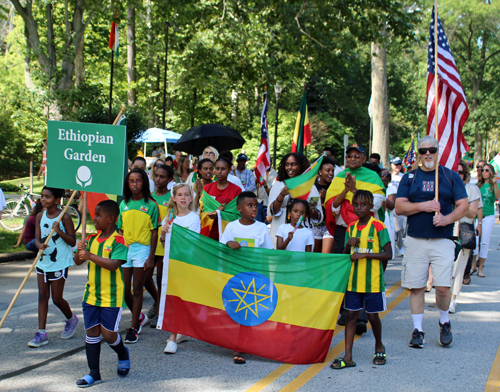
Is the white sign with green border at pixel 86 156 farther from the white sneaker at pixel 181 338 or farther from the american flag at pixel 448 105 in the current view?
the american flag at pixel 448 105

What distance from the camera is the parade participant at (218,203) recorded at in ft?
21.3

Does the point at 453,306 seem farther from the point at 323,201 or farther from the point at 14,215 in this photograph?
the point at 14,215

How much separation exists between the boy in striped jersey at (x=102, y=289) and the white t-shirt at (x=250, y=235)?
4.24ft

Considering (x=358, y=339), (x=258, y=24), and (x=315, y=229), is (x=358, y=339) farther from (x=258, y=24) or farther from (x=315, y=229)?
(x=258, y=24)

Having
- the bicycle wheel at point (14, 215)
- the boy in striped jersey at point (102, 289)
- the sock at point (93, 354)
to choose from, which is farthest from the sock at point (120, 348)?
the bicycle wheel at point (14, 215)

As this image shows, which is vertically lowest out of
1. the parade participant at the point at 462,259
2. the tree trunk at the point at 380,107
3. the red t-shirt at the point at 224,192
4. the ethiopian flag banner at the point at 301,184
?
the parade participant at the point at 462,259

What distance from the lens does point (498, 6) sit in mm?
45844

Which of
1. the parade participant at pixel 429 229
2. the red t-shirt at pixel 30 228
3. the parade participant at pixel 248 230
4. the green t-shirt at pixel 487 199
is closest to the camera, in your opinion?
the parade participant at pixel 248 230

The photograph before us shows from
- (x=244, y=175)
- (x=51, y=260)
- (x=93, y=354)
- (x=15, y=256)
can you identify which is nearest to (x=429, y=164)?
(x=93, y=354)

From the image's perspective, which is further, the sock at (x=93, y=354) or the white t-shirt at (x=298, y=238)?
the white t-shirt at (x=298, y=238)

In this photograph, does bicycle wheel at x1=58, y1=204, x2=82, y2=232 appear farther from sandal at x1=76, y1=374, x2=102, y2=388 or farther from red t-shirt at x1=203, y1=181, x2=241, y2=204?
sandal at x1=76, y1=374, x2=102, y2=388

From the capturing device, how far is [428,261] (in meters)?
5.77

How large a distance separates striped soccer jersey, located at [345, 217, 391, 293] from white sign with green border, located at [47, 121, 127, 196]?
229 cm

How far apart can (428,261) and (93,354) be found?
11.3 feet
